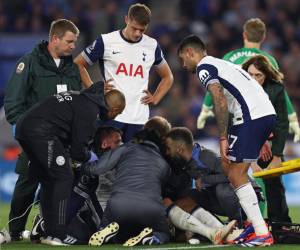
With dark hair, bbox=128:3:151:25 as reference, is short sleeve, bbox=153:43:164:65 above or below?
below

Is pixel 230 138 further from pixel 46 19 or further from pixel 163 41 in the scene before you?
pixel 46 19

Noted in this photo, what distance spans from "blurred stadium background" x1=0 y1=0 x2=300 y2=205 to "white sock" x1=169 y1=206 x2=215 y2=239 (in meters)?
8.35

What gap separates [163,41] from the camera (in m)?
19.7

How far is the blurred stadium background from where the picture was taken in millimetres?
18859

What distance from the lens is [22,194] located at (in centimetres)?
978

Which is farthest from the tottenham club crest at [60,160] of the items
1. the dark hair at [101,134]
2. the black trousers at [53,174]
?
the dark hair at [101,134]

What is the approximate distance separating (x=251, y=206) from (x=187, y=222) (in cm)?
68

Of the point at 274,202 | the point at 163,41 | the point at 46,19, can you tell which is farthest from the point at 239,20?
the point at 274,202

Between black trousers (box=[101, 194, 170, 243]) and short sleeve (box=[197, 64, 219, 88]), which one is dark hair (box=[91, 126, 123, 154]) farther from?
short sleeve (box=[197, 64, 219, 88])

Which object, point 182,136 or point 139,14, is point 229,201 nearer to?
point 182,136

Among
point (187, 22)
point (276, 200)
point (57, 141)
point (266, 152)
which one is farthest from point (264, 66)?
point (187, 22)

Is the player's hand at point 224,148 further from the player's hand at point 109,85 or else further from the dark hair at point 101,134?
the player's hand at point 109,85

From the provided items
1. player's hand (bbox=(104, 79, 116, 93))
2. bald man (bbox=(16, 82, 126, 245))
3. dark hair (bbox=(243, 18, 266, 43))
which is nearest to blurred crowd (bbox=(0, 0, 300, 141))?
dark hair (bbox=(243, 18, 266, 43))

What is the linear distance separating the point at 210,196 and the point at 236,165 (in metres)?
0.78
